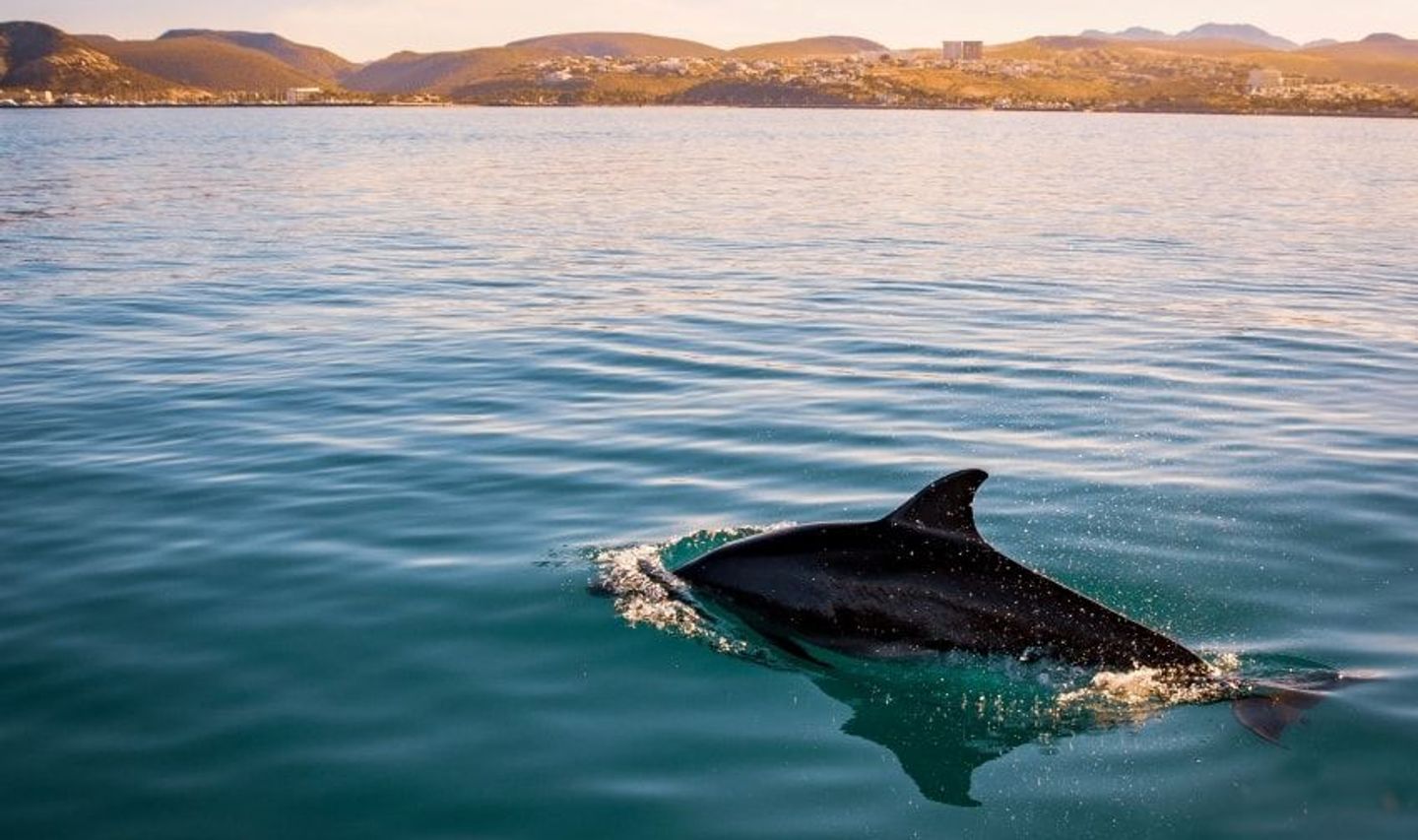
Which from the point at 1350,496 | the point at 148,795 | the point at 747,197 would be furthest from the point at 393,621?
the point at 747,197

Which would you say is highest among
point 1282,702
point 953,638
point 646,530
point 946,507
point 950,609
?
point 946,507

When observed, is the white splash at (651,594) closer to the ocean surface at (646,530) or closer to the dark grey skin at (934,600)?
the ocean surface at (646,530)

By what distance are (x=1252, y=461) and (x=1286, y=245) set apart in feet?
96.7

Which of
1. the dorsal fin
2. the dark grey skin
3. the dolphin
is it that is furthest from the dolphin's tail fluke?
the dorsal fin

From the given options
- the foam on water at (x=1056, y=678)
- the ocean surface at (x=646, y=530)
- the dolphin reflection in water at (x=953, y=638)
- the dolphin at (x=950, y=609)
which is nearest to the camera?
the ocean surface at (x=646, y=530)

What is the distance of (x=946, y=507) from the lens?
903cm

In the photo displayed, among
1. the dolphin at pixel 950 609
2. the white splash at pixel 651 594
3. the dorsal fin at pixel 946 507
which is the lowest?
the white splash at pixel 651 594

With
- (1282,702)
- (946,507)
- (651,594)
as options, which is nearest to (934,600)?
(946,507)

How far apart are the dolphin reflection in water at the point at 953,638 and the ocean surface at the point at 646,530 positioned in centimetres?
7

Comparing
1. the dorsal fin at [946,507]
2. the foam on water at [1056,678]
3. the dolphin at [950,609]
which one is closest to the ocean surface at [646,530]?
the foam on water at [1056,678]

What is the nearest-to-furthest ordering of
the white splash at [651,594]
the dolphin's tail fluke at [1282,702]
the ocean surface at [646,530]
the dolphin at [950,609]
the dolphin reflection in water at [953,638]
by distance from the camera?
the ocean surface at [646,530], the dolphin's tail fluke at [1282,702], the dolphin reflection in water at [953,638], the dolphin at [950,609], the white splash at [651,594]

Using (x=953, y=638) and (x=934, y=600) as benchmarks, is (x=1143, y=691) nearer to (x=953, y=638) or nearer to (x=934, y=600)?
(x=953, y=638)

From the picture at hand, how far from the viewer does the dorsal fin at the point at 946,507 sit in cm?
882

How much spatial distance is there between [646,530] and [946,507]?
167 inches
